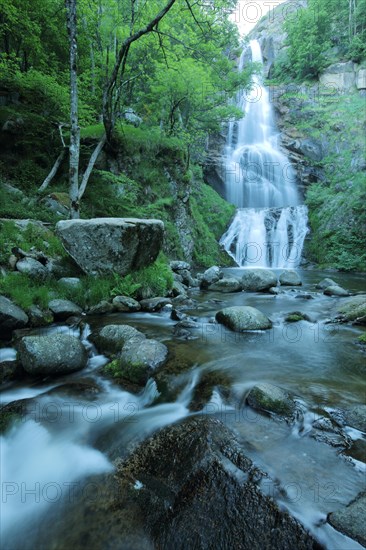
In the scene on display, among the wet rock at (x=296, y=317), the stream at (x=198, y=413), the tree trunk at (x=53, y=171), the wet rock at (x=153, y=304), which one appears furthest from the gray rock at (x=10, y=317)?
the tree trunk at (x=53, y=171)

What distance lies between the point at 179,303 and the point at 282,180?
19.0m

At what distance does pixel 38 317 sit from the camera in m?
5.67

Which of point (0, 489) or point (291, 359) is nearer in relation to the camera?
point (0, 489)

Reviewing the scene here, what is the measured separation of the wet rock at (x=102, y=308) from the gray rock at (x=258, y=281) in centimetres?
490

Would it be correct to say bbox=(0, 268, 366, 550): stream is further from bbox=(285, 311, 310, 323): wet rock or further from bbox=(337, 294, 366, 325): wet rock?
bbox=(285, 311, 310, 323): wet rock

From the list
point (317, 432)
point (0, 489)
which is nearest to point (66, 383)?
point (0, 489)

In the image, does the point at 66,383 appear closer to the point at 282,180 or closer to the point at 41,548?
the point at 41,548

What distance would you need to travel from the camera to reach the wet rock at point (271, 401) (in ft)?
9.86

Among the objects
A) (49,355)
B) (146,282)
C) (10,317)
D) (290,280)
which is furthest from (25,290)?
(290,280)

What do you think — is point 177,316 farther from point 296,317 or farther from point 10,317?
point 10,317

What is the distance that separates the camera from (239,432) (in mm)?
2717

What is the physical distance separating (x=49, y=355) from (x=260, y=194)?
69.2 feet

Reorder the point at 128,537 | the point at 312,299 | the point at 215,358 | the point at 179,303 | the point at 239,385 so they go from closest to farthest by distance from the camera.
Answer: the point at 128,537
the point at 239,385
the point at 215,358
the point at 179,303
the point at 312,299

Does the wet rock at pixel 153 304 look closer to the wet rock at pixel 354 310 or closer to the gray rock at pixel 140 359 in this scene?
the gray rock at pixel 140 359
